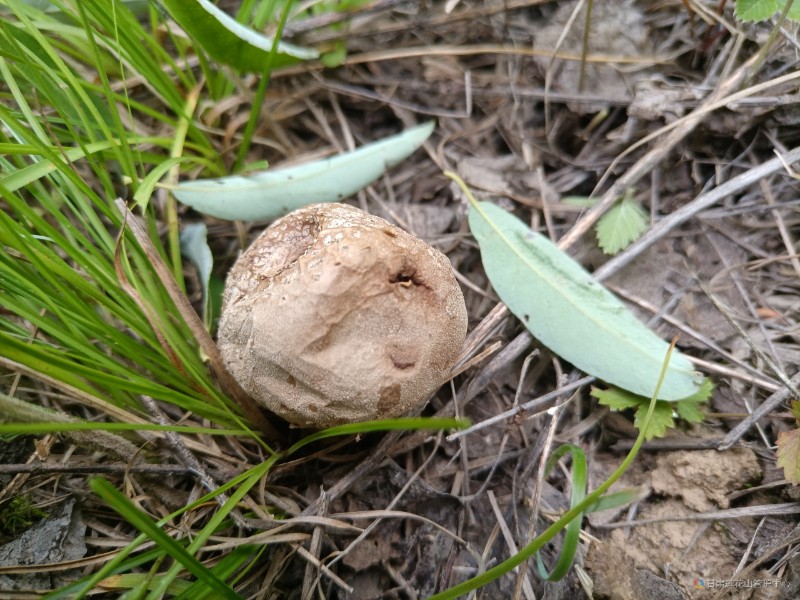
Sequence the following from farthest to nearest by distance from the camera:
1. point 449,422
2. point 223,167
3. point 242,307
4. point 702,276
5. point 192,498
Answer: point 223,167 → point 702,276 → point 192,498 → point 242,307 → point 449,422

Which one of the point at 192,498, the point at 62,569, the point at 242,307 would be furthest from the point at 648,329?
the point at 62,569

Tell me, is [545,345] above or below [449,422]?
below

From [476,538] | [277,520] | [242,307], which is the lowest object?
[476,538]

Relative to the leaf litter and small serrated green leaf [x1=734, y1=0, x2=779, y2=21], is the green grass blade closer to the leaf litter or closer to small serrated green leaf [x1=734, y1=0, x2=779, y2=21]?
the leaf litter

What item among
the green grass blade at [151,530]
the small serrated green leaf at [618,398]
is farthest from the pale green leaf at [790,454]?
the green grass blade at [151,530]

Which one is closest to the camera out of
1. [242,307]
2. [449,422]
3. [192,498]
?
[449,422]

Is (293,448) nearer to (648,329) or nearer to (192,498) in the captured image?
(192,498)

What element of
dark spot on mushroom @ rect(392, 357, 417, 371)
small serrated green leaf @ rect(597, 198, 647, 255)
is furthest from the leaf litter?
dark spot on mushroom @ rect(392, 357, 417, 371)

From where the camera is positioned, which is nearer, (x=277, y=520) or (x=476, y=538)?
(x=277, y=520)
